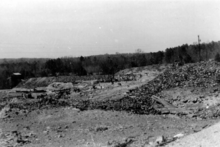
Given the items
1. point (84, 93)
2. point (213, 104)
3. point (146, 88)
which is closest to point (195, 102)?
point (213, 104)

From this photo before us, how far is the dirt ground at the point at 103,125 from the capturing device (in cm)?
771

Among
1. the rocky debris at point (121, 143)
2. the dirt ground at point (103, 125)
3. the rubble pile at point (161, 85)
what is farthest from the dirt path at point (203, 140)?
the rubble pile at point (161, 85)

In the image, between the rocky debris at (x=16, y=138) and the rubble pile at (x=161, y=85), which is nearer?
the rocky debris at (x=16, y=138)

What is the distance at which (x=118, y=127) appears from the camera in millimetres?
9078

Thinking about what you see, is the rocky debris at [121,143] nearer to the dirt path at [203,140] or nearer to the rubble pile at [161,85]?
the dirt path at [203,140]

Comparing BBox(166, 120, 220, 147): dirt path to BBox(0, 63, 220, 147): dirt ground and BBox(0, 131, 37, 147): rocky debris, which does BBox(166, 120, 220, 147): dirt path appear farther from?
BBox(0, 131, 37, 147): rocky debris

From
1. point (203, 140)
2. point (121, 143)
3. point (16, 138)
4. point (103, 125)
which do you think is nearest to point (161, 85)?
point (103, 125)

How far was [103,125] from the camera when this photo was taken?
374 inches

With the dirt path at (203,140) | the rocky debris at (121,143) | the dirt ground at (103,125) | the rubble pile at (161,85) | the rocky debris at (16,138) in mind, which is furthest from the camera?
the rubble pile at (161,85)

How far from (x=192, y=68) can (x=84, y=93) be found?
27.1 feet

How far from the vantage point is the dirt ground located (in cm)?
771

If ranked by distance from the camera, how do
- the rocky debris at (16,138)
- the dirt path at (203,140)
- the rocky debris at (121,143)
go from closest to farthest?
the dirt path at (203,140), the rocky debris at (121,143), the rocky debris at (16,138)

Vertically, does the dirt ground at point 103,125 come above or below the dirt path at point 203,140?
below

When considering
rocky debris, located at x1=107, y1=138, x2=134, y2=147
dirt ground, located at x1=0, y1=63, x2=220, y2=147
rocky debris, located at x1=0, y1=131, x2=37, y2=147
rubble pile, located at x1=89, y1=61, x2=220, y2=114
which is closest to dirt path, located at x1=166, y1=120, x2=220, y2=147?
dirt ground, located at x1=0, y1=63, x2=220, y2=147
